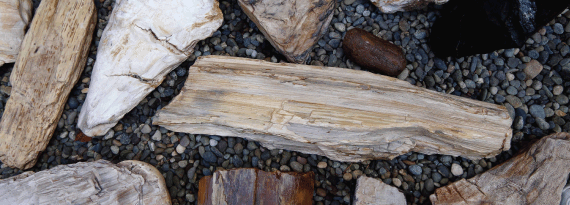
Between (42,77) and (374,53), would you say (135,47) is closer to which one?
(42,77)

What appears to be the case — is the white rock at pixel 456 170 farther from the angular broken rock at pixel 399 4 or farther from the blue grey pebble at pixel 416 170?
the angular broken rock at pixel 399 4

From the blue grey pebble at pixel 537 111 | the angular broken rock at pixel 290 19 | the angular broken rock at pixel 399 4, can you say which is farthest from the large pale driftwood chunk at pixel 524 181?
the angular broken rock at pixel 290 19

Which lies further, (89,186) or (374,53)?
(374,53)

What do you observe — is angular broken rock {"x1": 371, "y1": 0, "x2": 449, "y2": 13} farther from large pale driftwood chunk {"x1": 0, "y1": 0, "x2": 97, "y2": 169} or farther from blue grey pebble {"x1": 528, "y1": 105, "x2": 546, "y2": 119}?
Result: large pale driftwood chunk {"x1": 0, "y1": 0, "x2": 97, "y2": 169}

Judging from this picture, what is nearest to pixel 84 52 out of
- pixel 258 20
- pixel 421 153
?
pixel 258 20

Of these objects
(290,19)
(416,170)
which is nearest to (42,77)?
(290,19)

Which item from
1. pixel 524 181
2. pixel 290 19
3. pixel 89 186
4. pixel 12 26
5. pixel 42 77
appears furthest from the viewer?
pixel 12 26

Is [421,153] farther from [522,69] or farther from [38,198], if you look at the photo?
[38,198]
